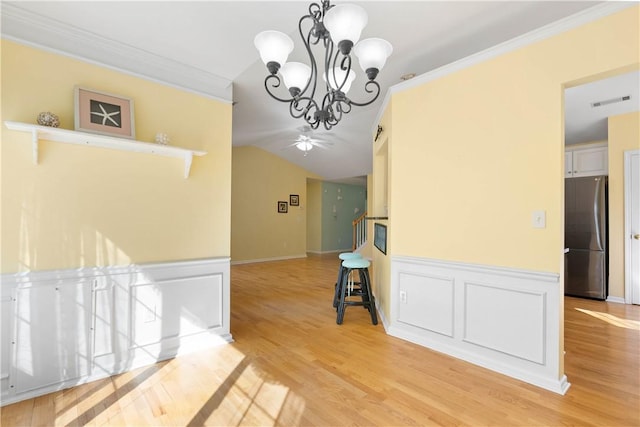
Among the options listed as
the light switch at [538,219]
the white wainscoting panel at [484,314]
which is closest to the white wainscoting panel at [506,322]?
the white wainscoting panel at [484,314]

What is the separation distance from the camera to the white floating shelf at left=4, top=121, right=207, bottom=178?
6.14ft

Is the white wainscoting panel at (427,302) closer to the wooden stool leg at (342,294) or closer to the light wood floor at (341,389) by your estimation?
the light wood floor at (341,389)

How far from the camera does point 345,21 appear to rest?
1447 mm

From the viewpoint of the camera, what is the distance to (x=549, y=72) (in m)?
2.05

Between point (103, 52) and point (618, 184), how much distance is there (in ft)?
20.3

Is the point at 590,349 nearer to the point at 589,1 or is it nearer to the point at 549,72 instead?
the point at 549,72

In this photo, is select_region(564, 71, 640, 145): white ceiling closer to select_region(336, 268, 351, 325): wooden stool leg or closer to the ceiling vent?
the ceiling vent

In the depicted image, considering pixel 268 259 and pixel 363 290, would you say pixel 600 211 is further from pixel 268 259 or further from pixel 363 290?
pixel 268 259

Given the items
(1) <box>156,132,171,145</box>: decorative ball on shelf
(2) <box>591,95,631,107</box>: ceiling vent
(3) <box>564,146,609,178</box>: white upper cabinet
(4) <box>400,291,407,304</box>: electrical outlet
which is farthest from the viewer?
(3) <box>564,146,609,178</box>: white upper cabinet

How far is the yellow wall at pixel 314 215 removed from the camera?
9375 mm

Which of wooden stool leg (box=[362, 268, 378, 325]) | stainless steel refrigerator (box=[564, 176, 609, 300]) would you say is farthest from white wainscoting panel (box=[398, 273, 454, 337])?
stainless steel refrigerator (box=[564, 176, 609, 300])

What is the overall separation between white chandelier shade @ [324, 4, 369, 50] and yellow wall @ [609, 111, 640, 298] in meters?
4.57

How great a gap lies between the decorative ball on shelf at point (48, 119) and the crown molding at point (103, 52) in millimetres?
501

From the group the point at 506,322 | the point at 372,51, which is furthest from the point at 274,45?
the point at 506,322
